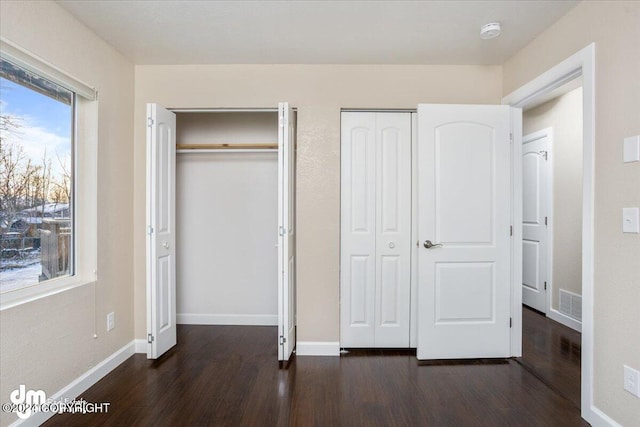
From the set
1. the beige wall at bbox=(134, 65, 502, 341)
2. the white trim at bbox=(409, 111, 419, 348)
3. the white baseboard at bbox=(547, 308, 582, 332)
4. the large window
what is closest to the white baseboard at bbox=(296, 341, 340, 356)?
the beige wall at bbox=(134, 65, 502, 341)

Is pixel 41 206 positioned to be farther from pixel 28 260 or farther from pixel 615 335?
pixel 615 335

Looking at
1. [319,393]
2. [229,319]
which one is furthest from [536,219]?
[229,319]

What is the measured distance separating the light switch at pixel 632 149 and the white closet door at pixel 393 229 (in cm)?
149

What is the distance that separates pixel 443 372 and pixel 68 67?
11.5 feet

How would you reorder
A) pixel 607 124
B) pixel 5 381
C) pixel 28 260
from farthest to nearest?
pixel 28 260, pixel 607 124, pixel 5 381

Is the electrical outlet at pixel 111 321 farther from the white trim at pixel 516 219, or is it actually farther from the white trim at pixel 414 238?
the white trim at pixel 516 219

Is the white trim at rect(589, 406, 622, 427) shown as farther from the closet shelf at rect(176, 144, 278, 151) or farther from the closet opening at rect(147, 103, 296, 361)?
the closet shelf at rect(176, 144, 278, 151)

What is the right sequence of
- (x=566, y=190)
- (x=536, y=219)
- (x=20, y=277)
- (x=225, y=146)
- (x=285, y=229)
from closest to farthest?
(x=20, y=277) < (x=285, y=229) < (x=225, y=146) < (x=566, y=190) < (x=536, y=219)

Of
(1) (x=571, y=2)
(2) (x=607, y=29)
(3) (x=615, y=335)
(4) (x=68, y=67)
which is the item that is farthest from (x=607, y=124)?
(4) (x=68, y=67)

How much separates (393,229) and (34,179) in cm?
264

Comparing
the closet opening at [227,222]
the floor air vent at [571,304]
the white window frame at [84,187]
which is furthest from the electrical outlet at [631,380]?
the white window frame at [84,187]

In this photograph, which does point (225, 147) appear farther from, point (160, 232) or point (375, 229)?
point (375, 229)

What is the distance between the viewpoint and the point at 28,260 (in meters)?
2.02

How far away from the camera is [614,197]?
1850 millimetres
